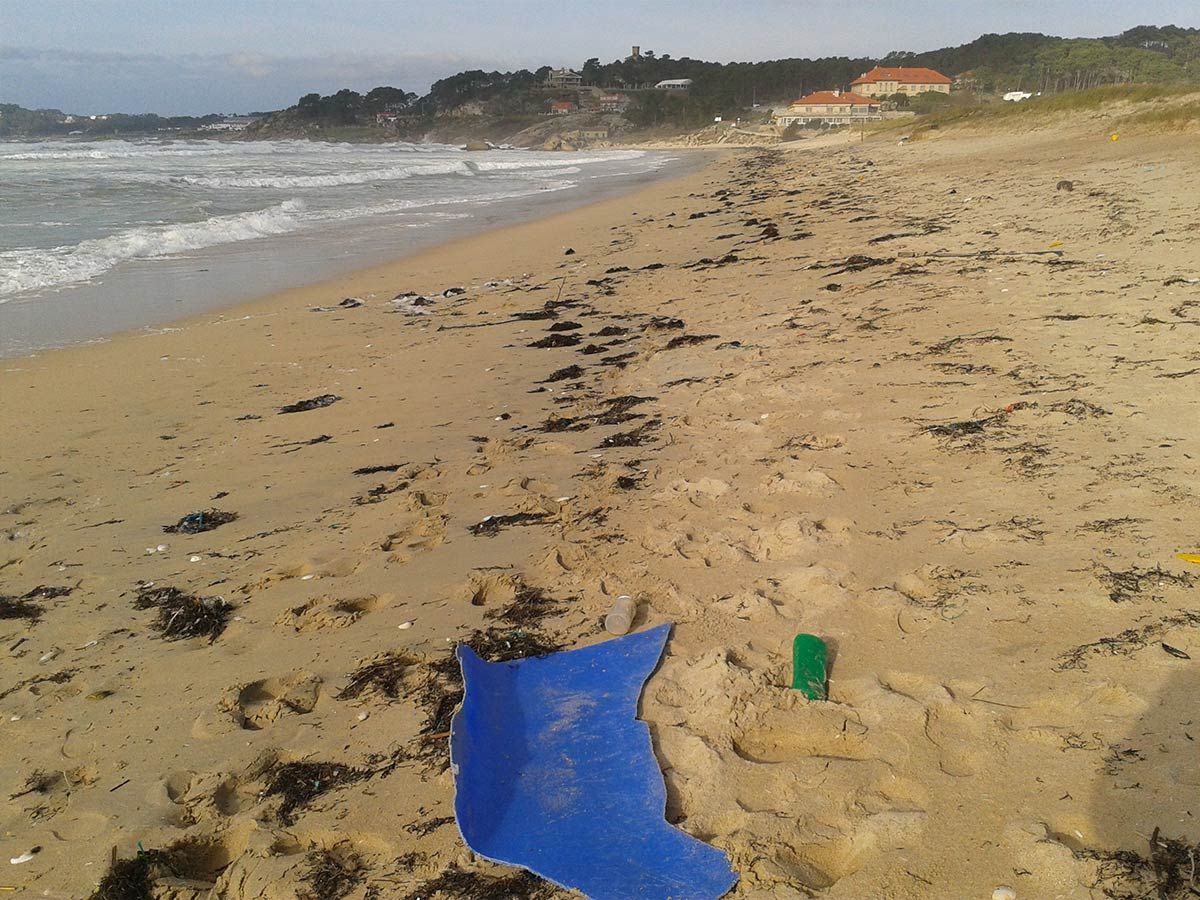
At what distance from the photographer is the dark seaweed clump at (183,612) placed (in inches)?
122

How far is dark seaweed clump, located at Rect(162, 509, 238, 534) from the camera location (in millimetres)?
4020

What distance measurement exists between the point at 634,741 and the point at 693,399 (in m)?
3.13

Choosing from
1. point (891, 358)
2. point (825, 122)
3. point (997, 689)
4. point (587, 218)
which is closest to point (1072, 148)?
point (587, 218)

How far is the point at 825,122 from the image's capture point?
71250 millimetres

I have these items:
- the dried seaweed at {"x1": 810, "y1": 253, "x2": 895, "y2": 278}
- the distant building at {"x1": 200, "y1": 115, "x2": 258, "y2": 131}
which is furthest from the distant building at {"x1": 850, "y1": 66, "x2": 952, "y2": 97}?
the distant building at {"x1": 200, "y1": 115, "x2": 258, "y2": 131}

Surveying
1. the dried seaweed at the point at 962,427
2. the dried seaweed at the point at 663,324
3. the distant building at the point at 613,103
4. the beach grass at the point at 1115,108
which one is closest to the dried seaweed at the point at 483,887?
the dried seaweed at the point at 962,427

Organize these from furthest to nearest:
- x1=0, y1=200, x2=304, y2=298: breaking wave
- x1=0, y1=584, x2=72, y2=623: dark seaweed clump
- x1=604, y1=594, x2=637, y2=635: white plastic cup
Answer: x1=0, y1=200, x2=304, y2=298: breaking wave
x1=0, y1=584, x2=72, y2=623: dark seaweed clump
x1=604, y1=594, x2=637, y2=635: white plastic cup

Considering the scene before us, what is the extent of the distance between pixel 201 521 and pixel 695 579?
2879mm

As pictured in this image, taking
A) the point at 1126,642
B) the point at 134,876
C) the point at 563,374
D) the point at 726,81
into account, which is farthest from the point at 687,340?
the point at 726,81

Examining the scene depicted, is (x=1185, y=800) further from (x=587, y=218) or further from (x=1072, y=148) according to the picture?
(x=1072, y=148)

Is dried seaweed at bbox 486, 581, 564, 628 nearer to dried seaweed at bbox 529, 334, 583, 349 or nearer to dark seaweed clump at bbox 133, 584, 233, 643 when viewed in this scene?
dark seaweed clump at bbox 133, 584, 233, 643

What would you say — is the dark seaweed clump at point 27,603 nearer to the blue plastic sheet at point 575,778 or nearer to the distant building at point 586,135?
the blue plastic sheet at point 575,778

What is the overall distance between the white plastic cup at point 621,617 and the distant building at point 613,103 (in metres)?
115

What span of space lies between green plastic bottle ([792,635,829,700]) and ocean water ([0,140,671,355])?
881 cm
